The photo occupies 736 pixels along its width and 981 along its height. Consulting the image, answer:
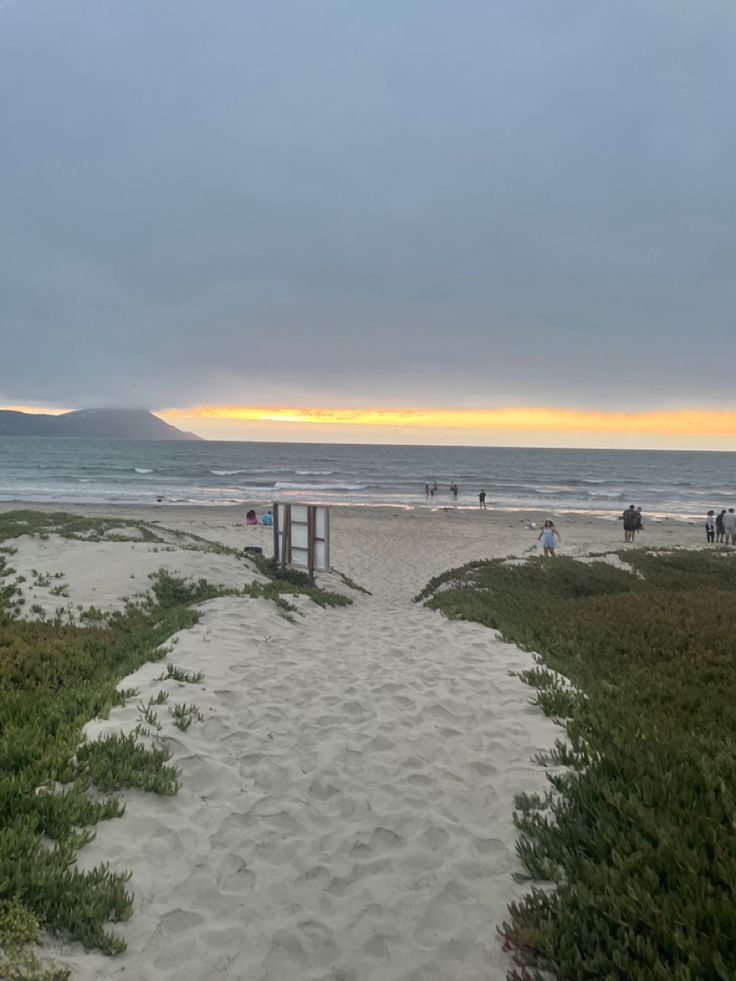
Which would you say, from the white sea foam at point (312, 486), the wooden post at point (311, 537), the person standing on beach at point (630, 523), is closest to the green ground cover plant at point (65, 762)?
the wooden post at point (311, 537)

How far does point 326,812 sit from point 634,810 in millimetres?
2483

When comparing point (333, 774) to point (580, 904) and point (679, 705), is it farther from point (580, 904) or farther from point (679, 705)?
point (679, 705)

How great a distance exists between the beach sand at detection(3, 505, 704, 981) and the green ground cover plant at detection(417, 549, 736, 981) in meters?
0.30

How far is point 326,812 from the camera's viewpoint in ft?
16.0

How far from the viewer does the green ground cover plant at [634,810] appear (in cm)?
305

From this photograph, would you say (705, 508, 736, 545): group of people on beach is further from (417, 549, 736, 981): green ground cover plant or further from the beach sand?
the beach sand

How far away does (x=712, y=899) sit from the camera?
3.15 meters

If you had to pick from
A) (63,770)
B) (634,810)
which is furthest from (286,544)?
(634,810)

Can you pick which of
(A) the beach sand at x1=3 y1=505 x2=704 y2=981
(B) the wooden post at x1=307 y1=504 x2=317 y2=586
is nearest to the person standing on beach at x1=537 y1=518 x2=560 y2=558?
(B) the wooden post at x1=307 y1=504 x2=317 y2=586

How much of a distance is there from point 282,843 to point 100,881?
133 centimetres

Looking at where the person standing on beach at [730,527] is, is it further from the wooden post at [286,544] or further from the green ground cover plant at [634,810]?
the wooden post at [286,544]

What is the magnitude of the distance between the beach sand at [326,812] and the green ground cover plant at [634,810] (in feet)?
0.98

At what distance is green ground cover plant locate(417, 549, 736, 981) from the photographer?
10.00 ft

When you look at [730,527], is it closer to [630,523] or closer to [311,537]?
[630,523]
